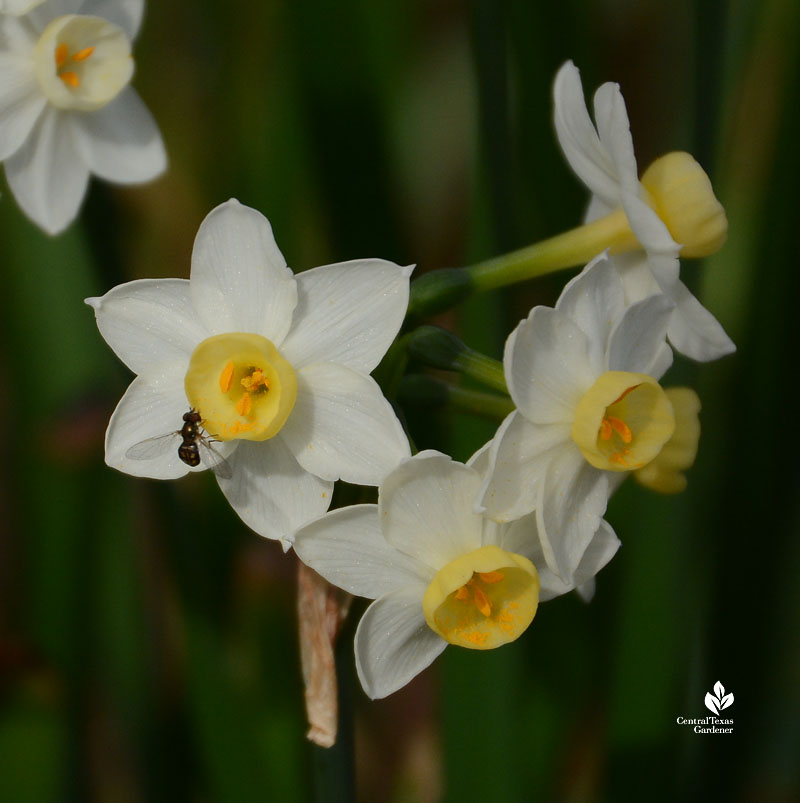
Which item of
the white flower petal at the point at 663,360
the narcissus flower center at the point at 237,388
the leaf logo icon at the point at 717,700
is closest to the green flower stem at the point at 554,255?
the white flower petal at the point at 663,360

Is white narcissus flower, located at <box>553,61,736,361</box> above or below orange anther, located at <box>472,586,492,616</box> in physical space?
above

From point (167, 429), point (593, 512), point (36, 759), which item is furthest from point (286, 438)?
point (36, 759)

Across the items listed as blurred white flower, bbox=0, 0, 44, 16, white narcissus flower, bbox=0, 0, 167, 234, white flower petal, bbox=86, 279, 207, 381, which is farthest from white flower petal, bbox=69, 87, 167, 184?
white flower petal, bbox=86, 279, 207, 381

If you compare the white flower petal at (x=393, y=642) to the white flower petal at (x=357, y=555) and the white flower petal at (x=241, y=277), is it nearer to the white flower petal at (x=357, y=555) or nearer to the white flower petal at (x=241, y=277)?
the white flower petal at (x=357, y=555)

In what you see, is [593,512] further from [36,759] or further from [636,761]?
[36,759]

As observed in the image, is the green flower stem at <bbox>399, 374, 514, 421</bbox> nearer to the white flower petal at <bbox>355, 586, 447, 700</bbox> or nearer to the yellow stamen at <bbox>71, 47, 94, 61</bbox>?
the white flower petal at <bbox>355, 586, 447, 700</bbox>
